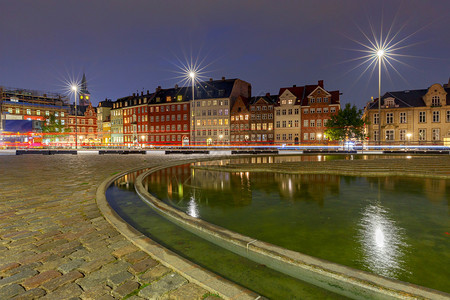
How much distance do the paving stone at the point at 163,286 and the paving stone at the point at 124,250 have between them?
95cm

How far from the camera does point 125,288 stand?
9.23 ft

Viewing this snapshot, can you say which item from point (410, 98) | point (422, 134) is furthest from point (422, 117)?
point (410, 98)

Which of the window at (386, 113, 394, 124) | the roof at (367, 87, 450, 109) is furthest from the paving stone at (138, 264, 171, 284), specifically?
the roof at (367, 87, 450, 109)

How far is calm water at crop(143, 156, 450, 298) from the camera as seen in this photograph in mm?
3545

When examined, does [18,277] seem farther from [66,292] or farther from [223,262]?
[223,262]

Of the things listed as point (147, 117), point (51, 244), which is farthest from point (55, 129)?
point (51, 244)

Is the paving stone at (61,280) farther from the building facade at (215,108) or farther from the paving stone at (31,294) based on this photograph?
the building facade at (215,108)

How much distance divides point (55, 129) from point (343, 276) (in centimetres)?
8943

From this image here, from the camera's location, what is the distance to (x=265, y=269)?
10.9ft

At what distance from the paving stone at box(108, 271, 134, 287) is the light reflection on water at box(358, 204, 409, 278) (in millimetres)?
3007

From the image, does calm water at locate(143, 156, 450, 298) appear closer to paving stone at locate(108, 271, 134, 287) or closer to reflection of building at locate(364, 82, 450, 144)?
paving stone at locate(108, 271, 134, 287)

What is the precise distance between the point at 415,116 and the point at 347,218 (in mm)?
60760

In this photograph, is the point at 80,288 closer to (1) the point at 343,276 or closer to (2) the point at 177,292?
(2) the point at 177,292

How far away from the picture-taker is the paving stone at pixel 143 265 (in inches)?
125
